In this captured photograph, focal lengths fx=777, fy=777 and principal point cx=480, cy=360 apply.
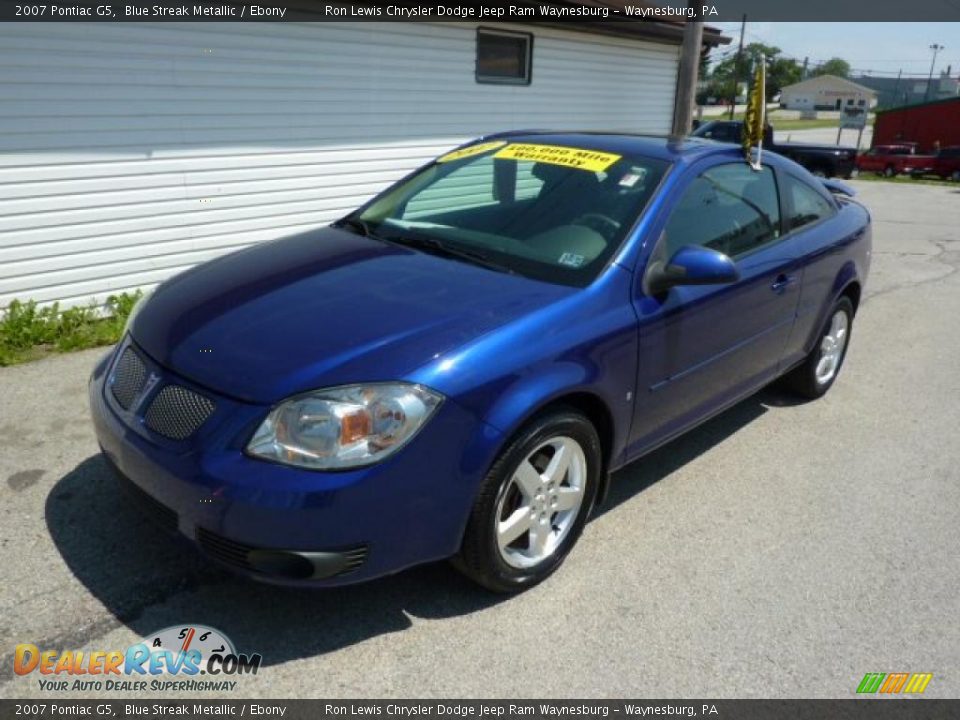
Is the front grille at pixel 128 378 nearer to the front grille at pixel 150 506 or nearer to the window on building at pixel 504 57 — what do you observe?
the front grille at pixel 150 506

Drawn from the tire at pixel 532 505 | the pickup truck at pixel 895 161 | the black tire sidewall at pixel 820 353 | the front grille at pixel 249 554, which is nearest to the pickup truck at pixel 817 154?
the pickup truck at pixel 895 161

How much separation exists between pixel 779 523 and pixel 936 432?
1.79m

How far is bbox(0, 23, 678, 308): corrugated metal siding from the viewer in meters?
5.42

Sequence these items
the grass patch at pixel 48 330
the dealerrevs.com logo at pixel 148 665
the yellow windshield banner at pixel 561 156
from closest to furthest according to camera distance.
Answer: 1. the dealerrevs.com logo at pixel 148 665
2. the yellow windshield banner at pixel 561 156
3. the grass patch at pixel 48 330

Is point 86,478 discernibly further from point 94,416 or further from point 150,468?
point 150,468

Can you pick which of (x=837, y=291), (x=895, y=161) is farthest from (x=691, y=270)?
(x=895, y=161)

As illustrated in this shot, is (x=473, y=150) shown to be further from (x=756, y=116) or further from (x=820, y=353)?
(x=820, y=353)

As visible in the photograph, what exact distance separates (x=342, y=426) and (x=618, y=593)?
51.4 inches

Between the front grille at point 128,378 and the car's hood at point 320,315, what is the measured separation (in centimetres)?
7

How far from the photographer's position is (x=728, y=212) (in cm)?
375

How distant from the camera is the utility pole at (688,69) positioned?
1054 cm

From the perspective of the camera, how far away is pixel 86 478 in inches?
138

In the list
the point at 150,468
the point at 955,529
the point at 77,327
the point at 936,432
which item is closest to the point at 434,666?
the point at 150,468

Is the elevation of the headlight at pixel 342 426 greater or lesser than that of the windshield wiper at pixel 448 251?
lesser
